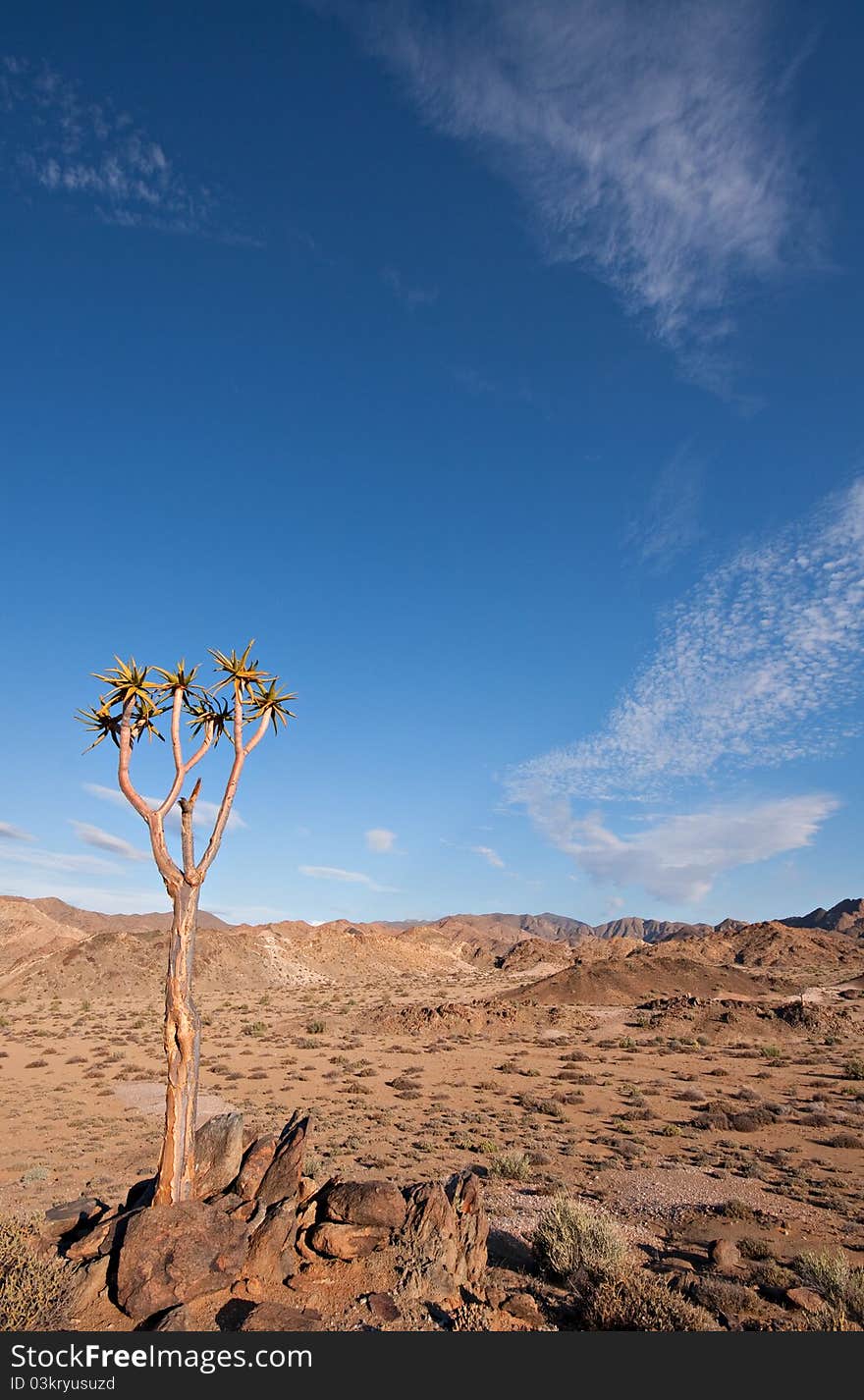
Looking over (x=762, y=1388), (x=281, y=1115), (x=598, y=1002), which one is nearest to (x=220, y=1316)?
(x=762, y=1388)

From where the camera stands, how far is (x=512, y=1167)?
1609cm

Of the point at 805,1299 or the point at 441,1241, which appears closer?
the point at 805,1299

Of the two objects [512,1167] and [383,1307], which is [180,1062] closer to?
[383,1307]

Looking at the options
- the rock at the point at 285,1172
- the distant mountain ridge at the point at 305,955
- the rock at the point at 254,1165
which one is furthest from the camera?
the distant mountain ridge at the point at 305,955

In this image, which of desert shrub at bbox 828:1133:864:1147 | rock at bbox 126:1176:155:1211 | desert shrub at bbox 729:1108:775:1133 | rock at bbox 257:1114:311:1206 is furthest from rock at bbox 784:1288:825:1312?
desert shrub at bbox 729:1108:775:1133

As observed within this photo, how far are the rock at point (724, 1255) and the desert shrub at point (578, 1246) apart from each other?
1375 millimetres

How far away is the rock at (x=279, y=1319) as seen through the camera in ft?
26.6

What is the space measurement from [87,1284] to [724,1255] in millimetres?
9649

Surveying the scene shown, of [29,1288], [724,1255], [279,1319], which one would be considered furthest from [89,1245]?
[724,1255]

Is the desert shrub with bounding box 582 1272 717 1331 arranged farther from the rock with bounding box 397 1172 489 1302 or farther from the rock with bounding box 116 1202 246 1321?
the rock with bounding box 116 1202 246 1321

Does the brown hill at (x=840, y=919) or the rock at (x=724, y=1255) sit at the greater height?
the brown hill at (x=840, y=919)

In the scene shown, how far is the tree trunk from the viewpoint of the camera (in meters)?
10.0

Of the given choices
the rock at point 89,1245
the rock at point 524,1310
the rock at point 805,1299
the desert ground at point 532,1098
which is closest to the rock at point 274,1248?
the desert ground at point 532,1098

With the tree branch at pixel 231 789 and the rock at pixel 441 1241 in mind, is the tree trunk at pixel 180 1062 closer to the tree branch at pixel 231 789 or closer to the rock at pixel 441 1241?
the tree branch at pixel 231 789
